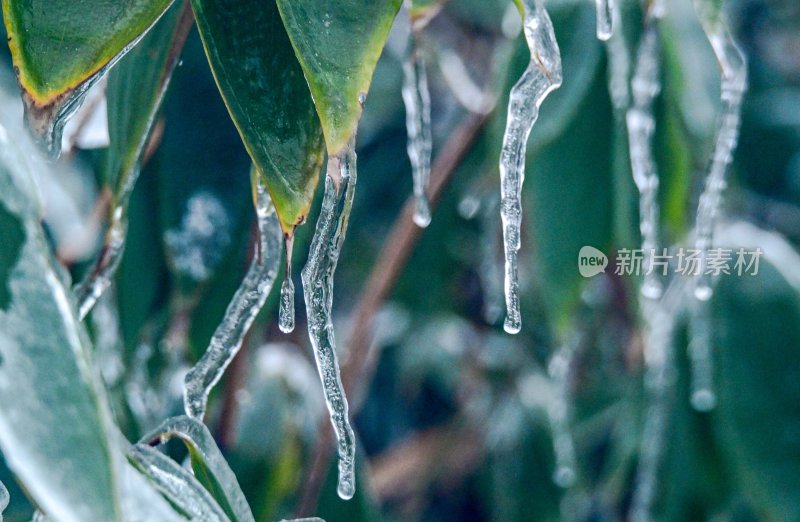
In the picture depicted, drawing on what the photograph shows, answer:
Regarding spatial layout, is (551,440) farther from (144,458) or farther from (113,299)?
(144,458)

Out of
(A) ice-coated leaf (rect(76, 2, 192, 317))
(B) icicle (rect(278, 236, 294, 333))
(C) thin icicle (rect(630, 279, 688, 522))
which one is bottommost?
(C) thin icicle (rect(630, 279, 688, 522))

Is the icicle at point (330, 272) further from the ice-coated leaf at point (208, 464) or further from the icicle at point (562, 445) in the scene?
the icicle at point (562, 445)

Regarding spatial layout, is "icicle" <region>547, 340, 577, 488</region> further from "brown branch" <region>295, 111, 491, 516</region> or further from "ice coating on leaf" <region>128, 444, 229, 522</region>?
"ice coating on leaf" <region>128, 444, 229, 522</region>

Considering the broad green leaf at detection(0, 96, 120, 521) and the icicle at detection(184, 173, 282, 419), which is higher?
the broad green leaf at detection(0, 96, 120, 521)

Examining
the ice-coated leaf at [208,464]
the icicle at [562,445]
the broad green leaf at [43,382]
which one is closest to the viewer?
the broad green leaf at [43,382]

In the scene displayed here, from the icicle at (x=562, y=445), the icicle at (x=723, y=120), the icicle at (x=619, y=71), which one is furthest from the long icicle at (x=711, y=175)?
the icicle at (x=562, y=445)

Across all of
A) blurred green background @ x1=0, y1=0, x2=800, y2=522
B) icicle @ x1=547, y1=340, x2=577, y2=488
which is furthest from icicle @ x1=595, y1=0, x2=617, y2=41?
icicle @ x1=547, y1=340, x2=577, y2=488

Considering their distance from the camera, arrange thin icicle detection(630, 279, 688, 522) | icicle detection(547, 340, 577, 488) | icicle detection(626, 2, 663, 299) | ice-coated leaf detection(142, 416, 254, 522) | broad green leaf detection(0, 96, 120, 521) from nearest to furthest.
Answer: broad green leaf detection(0, 96, 120, 521), ice-coated leaf detection(142, 416, 254, 522), icicle detection(626, 2, 663, 299), thin icicle detection(630, 279, 688, 522), icicle detection(547, 340, 577, 488)
